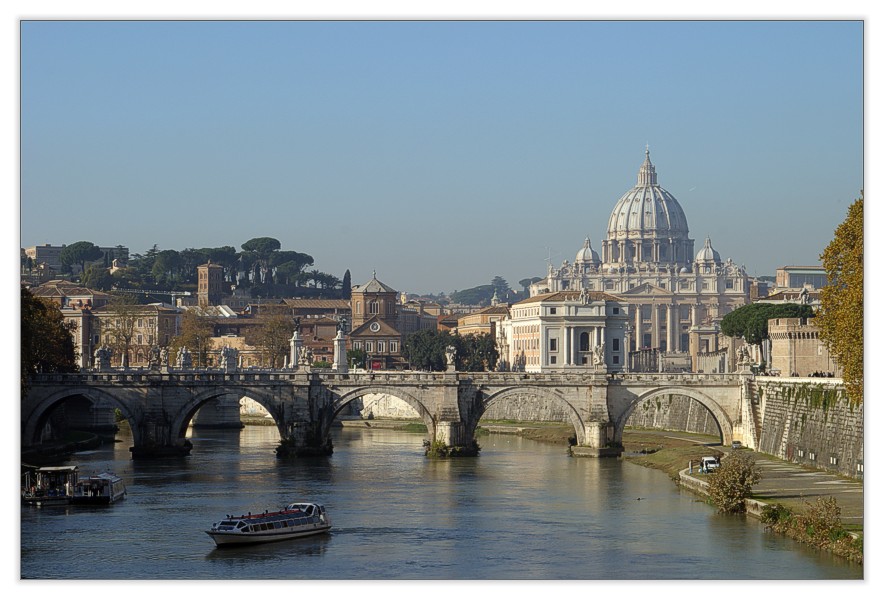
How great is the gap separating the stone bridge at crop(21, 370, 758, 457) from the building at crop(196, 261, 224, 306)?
78896mm

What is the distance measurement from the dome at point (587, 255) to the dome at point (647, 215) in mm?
2620

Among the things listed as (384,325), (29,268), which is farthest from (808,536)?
(384,325)

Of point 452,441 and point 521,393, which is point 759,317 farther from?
point 452,441

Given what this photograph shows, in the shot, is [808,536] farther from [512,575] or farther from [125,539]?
[125,539]

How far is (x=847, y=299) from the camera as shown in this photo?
109 ft

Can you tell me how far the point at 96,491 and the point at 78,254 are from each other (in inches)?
3243

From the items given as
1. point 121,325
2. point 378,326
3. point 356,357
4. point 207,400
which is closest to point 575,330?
point 356,357

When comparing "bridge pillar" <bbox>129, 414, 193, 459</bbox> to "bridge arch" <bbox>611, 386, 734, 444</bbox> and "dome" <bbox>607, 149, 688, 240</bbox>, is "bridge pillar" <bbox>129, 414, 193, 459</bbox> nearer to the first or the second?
"bridge arch" <bbox>611, 386, 734, 444</bbox>

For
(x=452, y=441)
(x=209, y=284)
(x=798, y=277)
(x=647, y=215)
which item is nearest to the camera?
(x=452, y=441)

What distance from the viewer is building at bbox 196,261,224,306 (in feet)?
436

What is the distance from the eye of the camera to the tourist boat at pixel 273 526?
33.3 metres

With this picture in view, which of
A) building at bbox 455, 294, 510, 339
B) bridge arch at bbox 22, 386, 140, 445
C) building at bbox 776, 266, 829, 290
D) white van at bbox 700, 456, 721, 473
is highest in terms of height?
building at bbox 776, 266, 829, 290

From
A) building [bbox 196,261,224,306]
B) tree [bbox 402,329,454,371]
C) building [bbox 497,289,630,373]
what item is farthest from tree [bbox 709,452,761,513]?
building [bbox 196,261,224,306]

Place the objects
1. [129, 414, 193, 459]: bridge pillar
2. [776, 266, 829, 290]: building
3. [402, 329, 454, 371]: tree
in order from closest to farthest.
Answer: [129, 414, 193, 459]: bridge pillar < [402, 329, 454, 371]: tree < [776, 266, 829, 290]: building
